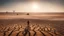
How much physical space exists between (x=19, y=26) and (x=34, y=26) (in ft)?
0.77

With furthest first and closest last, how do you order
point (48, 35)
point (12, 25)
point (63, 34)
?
point (12, 25)
point (63, 34)
point (48, 35)

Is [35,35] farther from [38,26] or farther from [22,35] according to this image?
[38,26]

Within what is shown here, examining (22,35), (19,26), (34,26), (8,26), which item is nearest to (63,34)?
(34,26)

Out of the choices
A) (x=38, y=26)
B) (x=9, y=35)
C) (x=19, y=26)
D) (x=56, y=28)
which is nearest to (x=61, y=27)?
(x=56, y=28)

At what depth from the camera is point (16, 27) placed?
1662mm

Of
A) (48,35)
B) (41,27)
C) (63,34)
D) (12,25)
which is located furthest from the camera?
(12,25)

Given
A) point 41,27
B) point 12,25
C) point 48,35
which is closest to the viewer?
point 48,35

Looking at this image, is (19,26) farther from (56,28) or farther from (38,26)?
(56,28)

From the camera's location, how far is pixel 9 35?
132cm

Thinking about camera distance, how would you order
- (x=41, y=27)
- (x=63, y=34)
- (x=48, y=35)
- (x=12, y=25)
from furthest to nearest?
1. (x=12, y=25)
2. (x=41, y=27)
3. (x=63, y=34)
4. (x=48, y=35)

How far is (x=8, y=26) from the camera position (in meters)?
1.72

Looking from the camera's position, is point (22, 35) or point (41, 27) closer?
point (22, 35)

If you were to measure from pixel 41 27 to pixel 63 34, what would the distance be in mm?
311

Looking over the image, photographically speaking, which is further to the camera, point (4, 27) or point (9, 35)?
point (4, 27)
